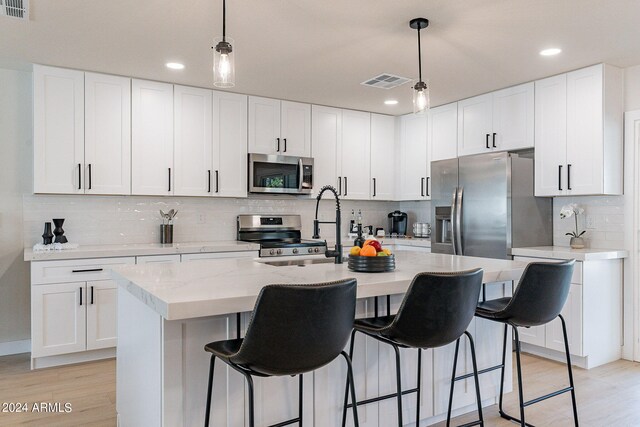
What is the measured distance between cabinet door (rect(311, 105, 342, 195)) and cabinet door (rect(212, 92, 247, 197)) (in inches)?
33.1

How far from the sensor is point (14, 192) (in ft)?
13.1

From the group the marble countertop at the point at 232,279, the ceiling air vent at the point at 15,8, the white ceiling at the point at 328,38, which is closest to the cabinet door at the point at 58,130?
the white ceiling at the point at 328,38

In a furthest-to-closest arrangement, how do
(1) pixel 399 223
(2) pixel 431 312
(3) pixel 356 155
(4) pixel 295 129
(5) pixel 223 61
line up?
(1) pixel 399 223, (3) pixel 356 155, (4) pixel 295 129, (5) pixel 223 61, (2) pixel 431 312

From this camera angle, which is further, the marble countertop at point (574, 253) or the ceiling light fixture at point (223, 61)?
the marble countertop at point (574, 253)

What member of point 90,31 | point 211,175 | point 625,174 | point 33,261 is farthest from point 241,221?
point 625,174

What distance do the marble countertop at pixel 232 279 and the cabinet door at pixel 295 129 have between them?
2.35m

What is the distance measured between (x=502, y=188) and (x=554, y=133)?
2.15 feet

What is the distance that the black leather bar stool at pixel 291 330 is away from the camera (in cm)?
147

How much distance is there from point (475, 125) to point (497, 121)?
27 cm

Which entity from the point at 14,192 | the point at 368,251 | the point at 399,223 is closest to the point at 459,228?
the point at 399,223

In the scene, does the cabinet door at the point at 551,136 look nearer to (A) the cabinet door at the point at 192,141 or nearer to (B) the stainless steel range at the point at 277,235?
(B) the stainless steel range at the point at 277,235

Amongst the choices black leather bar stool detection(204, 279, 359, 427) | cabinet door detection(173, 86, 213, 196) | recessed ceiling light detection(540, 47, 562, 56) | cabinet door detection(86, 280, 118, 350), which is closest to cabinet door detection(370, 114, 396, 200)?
cabinet door detection(173, 86, 213, 196)

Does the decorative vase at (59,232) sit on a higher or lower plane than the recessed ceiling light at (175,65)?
lower

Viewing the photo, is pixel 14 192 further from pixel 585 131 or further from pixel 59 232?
pixel 585 131
